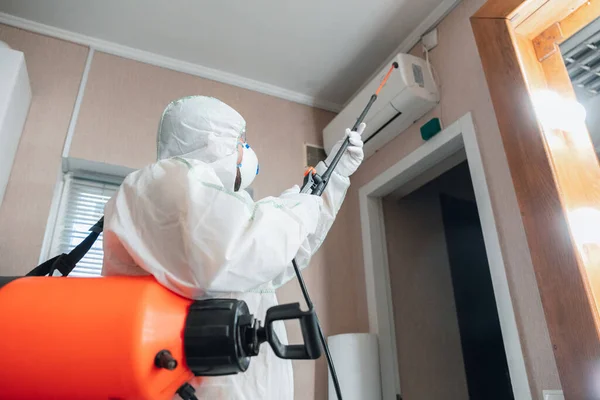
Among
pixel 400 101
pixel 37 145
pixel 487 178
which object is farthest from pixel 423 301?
pixel 37 145

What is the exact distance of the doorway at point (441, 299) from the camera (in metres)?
1.84

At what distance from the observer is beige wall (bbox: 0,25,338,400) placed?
1445 millimetres

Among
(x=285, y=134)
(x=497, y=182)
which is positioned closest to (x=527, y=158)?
(x=497, y=182)

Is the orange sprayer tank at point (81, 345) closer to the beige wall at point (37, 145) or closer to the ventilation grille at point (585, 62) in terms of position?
the beige wall at point (37, 145)

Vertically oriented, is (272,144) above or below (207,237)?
above

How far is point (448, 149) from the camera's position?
1.56 m

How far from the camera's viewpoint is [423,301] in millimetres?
1965

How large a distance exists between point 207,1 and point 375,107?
2.79 feet

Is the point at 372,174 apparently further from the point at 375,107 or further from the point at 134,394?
the point at 134,394

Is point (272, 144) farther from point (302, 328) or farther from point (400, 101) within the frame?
point (302, 328)

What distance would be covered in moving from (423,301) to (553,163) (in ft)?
3.57

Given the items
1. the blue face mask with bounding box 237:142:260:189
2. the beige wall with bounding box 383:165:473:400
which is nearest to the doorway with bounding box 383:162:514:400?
the beige wall with bounding box 383:165:473:400

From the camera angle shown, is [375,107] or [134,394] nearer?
[134,394]

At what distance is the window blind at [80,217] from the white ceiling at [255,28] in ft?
2.29
